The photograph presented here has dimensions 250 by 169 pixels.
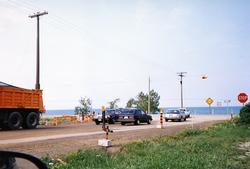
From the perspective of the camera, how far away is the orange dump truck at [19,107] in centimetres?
2909

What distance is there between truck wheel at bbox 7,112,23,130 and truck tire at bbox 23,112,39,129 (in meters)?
0.74

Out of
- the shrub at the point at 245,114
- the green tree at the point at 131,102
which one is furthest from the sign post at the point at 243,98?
the green tree at the point at 131,102

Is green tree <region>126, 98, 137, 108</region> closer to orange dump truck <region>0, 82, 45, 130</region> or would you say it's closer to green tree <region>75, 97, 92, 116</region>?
green tree <region>75, 97, 92, 116</region>

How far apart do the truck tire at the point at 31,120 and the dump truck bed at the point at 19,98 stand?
48 cm

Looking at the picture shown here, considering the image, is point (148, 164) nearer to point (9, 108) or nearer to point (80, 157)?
point (80, 157)

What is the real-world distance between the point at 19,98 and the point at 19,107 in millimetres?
577

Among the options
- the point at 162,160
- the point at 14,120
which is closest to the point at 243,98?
the point at 14,120

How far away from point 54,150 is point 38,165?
13.5 m

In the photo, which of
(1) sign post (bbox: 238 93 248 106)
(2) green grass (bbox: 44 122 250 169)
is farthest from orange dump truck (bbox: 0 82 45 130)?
(1) sign post (bbox: 238 93 248 106)

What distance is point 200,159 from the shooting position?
1317 centimetres

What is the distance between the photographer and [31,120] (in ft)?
106

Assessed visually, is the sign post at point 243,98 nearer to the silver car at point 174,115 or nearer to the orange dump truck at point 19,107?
the orange dump truck at point 19,107

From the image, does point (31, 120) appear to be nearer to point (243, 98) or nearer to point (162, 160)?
point (243, 98)

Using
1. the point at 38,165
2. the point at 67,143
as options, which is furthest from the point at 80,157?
the point at 38,165
